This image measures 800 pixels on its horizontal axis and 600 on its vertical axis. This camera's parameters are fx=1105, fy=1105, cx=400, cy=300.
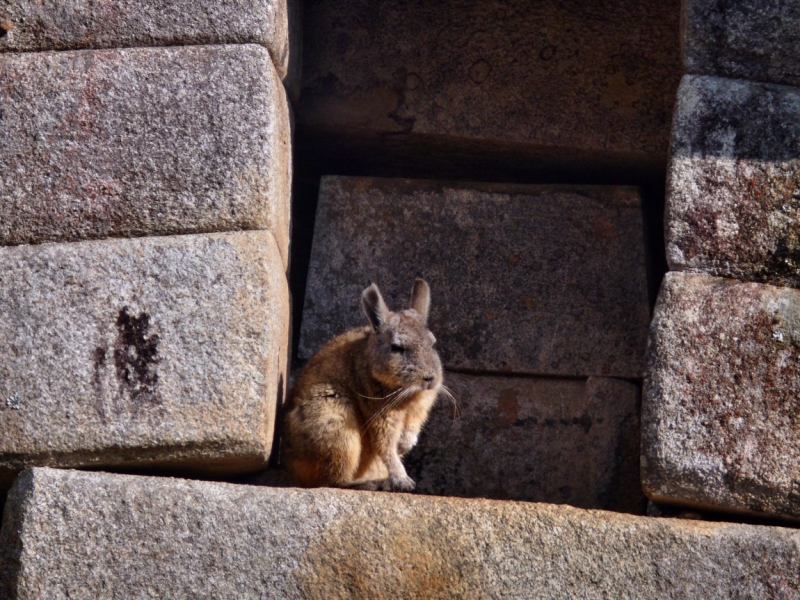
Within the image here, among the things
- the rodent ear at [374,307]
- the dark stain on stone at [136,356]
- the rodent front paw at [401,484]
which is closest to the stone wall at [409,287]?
the dark stain on stone at [136,356]

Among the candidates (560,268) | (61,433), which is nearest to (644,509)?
(560,268)

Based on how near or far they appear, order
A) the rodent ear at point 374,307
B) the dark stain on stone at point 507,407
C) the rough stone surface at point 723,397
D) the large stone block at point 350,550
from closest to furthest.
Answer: the large stone block at point 350,550 < the rough stone surface at point 723,397 < the rodent ear at point 374,307 < the dark stain on stone at point 507,407

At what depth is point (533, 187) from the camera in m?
5.99

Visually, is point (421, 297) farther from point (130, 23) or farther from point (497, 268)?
point (130, 23)

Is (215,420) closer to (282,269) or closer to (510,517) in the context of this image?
(282,269)

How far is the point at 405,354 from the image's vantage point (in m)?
5.38

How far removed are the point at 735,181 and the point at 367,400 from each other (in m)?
1.97

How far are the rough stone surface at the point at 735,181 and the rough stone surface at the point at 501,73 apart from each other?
3.53 feet

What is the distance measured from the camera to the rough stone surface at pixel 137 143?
4691 millimetres

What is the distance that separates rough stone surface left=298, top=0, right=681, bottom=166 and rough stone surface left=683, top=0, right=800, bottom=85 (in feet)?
3.32

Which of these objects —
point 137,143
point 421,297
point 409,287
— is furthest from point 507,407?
point 137,143

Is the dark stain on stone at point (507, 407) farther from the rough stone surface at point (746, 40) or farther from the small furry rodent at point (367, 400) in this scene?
the rough stone surface at point (746, 40)

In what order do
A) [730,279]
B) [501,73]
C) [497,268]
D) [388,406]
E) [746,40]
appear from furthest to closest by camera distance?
[501,73] → [497,268] → [388,406] → [746,40] → [730,279]

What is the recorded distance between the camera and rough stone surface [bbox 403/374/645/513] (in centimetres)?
549
